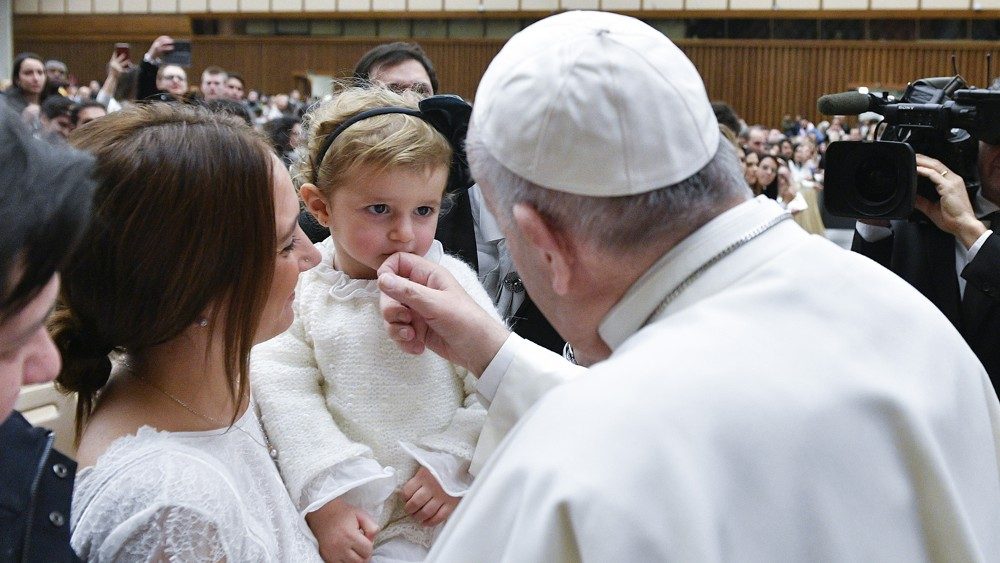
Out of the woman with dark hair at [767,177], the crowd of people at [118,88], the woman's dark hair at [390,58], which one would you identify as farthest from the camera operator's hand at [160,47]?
the woman with dark hair at [767,177]

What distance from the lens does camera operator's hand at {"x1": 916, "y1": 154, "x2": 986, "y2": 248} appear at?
2.84 meters

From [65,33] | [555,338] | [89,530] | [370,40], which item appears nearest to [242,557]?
[89,530]

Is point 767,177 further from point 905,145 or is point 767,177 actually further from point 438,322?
point 438,322

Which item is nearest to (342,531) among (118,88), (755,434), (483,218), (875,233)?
(755,434)

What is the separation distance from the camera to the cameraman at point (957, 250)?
2811 millimetres

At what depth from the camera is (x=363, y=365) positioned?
6.44 feet

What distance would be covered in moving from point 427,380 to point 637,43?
3.24 ft

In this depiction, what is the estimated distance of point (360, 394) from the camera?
1947 millimetres

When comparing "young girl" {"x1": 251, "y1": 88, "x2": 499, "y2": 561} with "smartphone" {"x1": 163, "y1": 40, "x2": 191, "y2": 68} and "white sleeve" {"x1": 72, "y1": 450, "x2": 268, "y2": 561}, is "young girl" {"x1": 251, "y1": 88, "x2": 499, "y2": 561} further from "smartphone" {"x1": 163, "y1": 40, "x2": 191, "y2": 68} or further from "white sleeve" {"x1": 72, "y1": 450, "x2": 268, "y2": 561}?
"smartphone" {"x1": 163, "y1": 40, "x2": 191, "y2": 68}

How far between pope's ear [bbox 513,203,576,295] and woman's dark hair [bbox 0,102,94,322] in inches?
20.1

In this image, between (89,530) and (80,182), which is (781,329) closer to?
(80,182)

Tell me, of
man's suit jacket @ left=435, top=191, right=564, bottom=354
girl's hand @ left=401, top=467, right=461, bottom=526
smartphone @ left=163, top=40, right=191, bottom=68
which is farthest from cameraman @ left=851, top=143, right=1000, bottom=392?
smartphone @ left=163, top=40, right=191, bottom=68

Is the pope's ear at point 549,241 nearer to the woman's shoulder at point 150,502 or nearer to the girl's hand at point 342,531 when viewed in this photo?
the woman's shoulder at point 150,502

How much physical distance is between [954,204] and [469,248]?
1.42 meters
